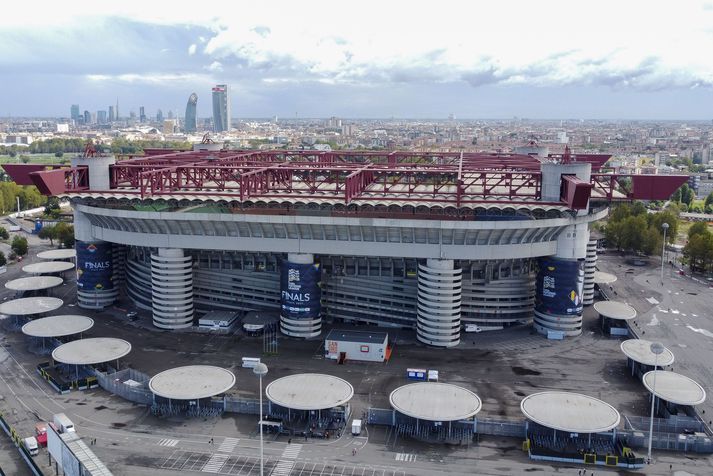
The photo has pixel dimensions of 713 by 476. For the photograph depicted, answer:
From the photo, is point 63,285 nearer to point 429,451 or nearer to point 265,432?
point 265,432

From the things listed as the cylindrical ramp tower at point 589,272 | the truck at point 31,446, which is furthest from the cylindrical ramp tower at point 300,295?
the cylindrical ramp tower at point 589,272

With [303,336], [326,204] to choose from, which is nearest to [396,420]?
[303,336]

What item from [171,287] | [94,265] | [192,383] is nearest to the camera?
[192,383]

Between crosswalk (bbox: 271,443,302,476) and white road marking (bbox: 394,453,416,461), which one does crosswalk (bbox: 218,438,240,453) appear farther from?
white road marking (bbox: 394,453,416,461)

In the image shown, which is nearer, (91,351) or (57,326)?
(91,351)

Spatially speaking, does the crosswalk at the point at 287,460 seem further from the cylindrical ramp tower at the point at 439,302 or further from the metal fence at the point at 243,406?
the cylindrical ramp tower at the point at 439,302

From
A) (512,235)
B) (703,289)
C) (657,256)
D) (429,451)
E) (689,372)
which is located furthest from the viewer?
(657,256)

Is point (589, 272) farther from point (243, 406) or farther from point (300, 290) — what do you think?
point (243, 406)

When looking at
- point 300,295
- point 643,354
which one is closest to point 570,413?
point 643,354
